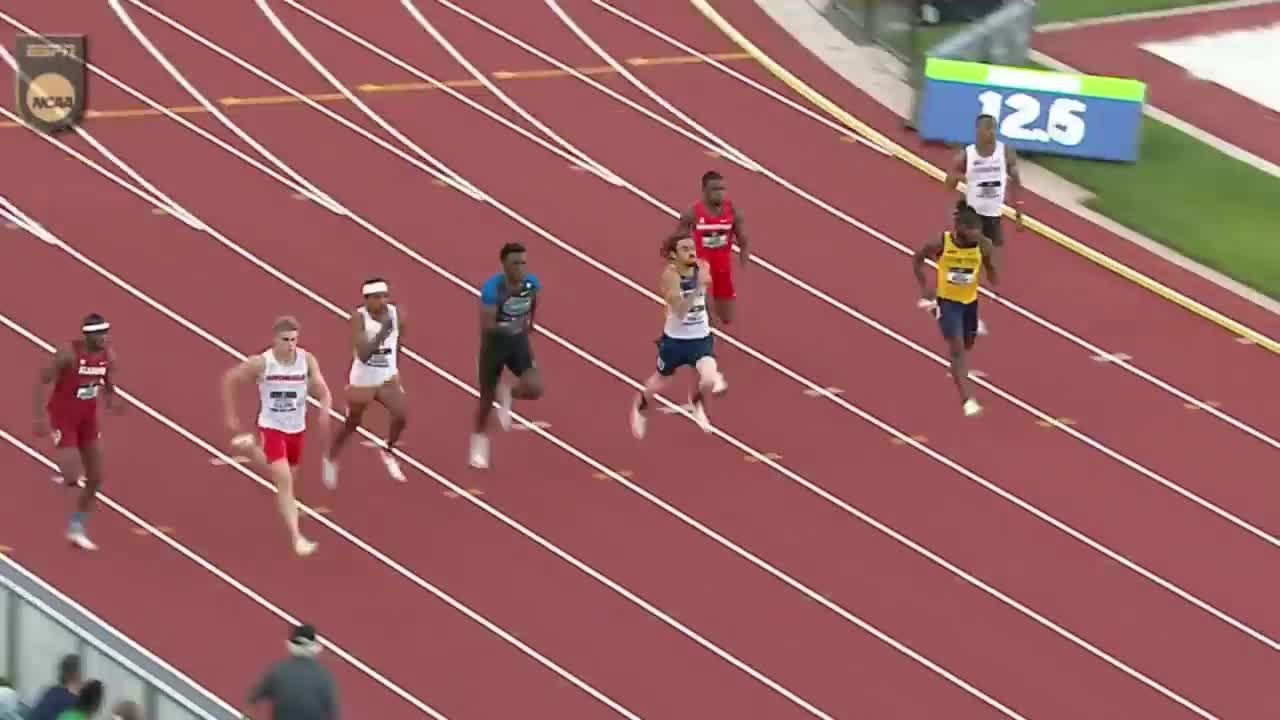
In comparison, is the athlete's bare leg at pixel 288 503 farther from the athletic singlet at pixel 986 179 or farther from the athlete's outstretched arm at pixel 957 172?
the athletic singlet at pixel 986 179

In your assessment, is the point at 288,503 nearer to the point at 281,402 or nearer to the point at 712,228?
the point at 281,402

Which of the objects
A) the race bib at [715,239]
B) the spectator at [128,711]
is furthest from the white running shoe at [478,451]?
the spectator at [128,711]

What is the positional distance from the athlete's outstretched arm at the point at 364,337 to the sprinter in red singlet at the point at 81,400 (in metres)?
1.59

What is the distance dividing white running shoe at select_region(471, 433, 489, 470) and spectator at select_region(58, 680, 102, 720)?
6.15 metres

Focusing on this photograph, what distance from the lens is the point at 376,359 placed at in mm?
18297

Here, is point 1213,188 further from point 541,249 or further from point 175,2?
point 175,2

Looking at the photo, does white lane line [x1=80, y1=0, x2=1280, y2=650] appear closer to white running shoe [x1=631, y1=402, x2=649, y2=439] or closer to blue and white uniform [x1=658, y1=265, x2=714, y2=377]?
white running shoe [x1=631, y1=402, x2=649, y2=439]

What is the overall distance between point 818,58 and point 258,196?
7127mm

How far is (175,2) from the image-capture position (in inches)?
1125

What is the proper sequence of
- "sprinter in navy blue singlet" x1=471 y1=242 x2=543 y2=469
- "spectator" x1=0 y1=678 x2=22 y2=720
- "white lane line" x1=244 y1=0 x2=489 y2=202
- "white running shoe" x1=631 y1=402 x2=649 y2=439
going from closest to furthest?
1. "spectator" x1=0 y1=678 x2=22 y2=720
2. "sprinter in navy blue singlet" x1=471 y1=242 x2=543 y2=469
3. "white running shoe" x1=631 y1=402 x2=649 y2=439
4. "white lane line" x1=244 y1=0 x2=489 y2=202

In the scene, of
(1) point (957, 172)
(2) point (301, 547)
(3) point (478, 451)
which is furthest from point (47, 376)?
(1) point (957, 172)

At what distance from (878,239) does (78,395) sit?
339 inches

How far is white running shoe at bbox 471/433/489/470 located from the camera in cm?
1930

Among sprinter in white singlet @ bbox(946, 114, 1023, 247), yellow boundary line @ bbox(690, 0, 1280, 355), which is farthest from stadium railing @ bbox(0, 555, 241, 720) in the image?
yellow boundary line @ bbox(690, 0, 1280, 355)
